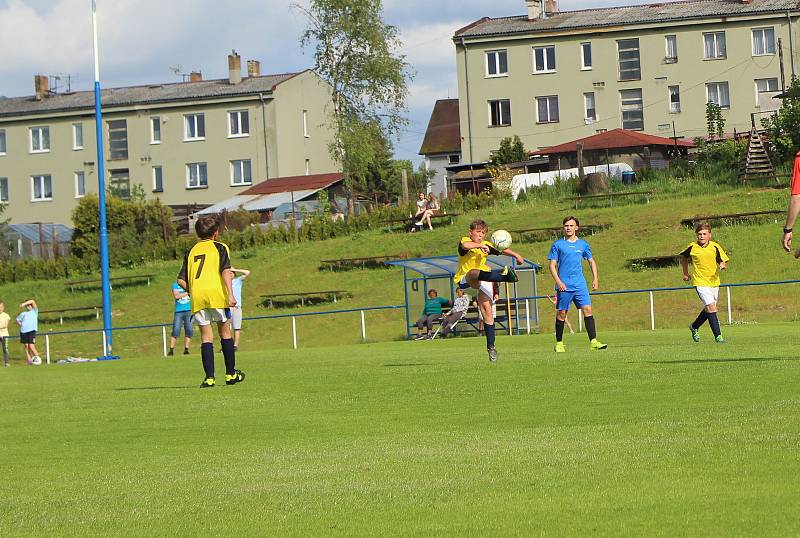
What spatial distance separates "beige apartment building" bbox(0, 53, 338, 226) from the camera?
8000 centimetres

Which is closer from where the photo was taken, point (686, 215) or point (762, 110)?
point (686, 215)

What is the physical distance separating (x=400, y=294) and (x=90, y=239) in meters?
24.3

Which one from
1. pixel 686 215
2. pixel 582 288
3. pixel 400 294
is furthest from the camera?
pixel 686 215

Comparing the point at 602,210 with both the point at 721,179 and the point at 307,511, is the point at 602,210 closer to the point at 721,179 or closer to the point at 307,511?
the point at 721,179

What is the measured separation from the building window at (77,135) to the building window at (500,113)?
2798cm

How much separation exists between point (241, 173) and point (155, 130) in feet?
22.2

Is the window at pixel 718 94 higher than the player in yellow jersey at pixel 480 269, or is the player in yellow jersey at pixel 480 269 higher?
the window at pixel 718 94

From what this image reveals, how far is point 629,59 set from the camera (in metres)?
73.7

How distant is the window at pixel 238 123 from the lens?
79938 mm

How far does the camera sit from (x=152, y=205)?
67.2 meters

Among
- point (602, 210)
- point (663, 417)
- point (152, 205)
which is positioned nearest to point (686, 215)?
point (602, 210)

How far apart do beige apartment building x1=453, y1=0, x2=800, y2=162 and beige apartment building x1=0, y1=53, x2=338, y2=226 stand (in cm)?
1241

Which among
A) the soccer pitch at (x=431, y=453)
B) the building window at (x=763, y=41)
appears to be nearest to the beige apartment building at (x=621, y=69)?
the building window at (x=763, y=41)

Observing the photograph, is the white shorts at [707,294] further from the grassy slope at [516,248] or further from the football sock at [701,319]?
the grassy slope at [516,248]
